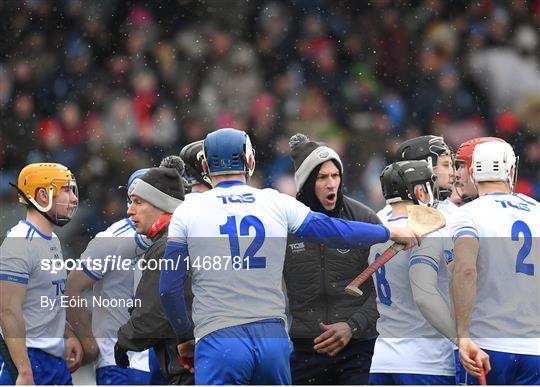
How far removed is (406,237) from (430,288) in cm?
41

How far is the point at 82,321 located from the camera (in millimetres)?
6359

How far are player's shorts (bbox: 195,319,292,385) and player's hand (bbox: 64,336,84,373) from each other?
1389 mm

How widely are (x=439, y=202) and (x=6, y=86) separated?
4.81 meters

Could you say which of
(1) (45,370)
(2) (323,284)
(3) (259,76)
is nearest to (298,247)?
(2) (323,284)

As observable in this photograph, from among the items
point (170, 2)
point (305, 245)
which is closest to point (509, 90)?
point (170, 2)

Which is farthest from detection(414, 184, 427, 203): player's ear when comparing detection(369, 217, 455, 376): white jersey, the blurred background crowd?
the blurred background crowd

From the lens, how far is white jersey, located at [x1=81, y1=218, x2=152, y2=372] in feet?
20.8

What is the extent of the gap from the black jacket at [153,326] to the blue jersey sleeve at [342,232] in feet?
2.32

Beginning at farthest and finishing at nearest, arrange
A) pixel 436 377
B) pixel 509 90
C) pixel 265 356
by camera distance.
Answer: pixel 509 90
pixel 436 377
pixel 265 356

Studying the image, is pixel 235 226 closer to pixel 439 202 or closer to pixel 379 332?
pixel 379 332

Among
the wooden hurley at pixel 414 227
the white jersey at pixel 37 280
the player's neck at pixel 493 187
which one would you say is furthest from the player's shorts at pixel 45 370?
the player's neck at pixel 493 187

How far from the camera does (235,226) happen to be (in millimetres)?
5125

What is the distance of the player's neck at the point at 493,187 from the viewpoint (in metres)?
5.64

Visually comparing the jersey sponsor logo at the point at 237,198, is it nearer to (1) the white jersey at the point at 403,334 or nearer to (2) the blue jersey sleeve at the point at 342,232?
(2) the blue jersey sleeve at the point at 342,232
